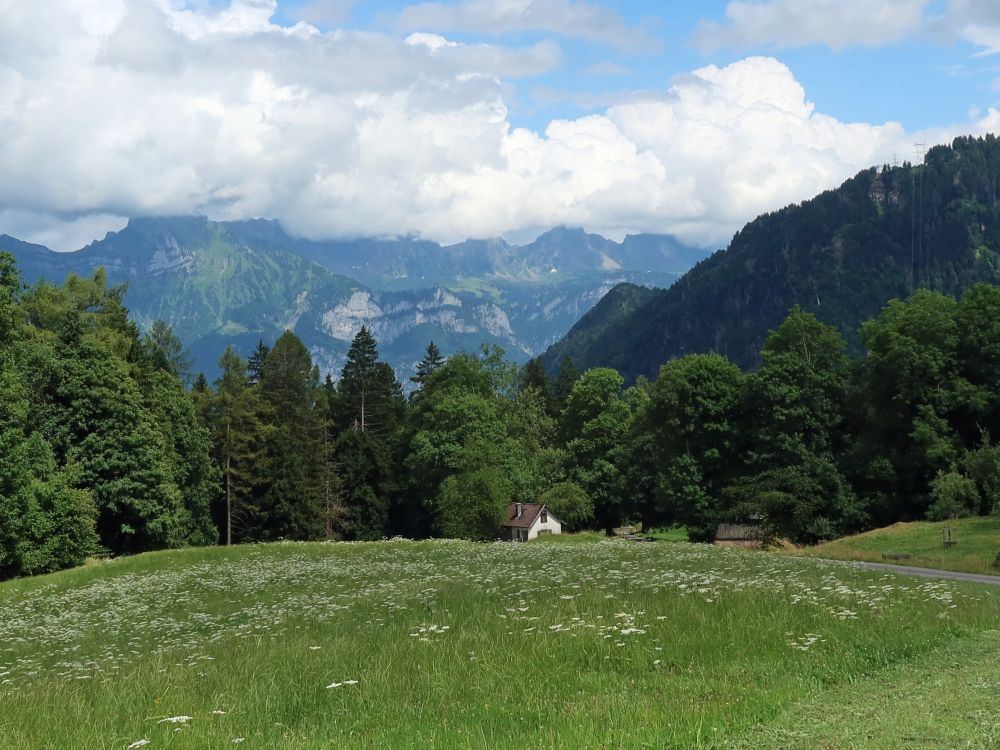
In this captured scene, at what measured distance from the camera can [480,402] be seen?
3745 inches

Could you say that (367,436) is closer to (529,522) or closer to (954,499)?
(529,522)

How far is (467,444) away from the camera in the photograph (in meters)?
87.8

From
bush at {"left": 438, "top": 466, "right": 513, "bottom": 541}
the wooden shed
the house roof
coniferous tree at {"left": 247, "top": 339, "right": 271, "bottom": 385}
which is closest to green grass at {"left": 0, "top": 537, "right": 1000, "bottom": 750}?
the wooden shed

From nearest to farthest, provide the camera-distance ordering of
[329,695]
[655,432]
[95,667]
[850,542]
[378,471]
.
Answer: [329,695]
[95,667]
[850,542]
[655,432]
[378,471]

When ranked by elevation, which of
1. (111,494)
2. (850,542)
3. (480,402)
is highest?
(480,402)

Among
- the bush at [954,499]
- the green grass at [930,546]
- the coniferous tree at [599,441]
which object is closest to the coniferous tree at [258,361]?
the coniferous tree at [599,441]

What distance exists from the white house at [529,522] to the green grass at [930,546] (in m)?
40.3

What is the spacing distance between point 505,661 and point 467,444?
245 feet

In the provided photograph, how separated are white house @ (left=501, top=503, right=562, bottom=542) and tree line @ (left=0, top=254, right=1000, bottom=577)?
6.20 feet

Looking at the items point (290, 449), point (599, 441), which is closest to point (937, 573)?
point (599, 441)

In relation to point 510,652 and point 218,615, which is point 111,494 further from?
point 510,652

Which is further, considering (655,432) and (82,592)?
(655,432)

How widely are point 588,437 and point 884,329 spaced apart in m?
35.7

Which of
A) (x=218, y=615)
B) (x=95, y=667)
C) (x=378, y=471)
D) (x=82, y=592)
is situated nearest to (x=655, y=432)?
(x=378, y=471)
